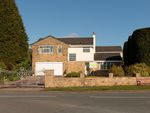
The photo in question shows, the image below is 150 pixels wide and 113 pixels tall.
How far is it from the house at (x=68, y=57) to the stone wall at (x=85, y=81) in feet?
99.6

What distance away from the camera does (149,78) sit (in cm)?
3562

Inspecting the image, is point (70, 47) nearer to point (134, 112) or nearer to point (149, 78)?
point (149, 78)

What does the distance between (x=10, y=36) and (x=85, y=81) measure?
79.2 ft

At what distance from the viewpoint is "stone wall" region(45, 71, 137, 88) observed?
3544 cm

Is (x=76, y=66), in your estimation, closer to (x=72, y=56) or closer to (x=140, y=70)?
(x=72, y=56)

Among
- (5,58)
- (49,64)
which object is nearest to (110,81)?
(5,58)

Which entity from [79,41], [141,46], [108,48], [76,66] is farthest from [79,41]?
[141,46]

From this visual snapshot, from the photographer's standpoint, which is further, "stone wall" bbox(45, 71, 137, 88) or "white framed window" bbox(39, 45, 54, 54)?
"white framed window" bbox(39, 45, 54, 54)

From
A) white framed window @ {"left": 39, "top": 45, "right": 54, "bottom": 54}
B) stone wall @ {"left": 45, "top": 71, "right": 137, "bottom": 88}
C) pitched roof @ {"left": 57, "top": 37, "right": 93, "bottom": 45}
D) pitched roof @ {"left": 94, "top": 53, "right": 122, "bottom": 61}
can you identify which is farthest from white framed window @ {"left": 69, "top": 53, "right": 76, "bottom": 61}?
stone wall @ {"left": 45, "top": 71, "right": 137, "bottom": 88}

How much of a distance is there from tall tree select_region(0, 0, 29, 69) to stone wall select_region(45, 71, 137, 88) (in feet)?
65.6

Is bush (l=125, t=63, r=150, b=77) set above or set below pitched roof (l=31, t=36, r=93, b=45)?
below

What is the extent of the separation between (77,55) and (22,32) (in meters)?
13.2

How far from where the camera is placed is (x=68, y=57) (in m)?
69.7

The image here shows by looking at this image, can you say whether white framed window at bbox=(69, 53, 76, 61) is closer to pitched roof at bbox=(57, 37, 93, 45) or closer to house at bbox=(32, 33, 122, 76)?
house at bbox=(32, 33, 122, 76)
